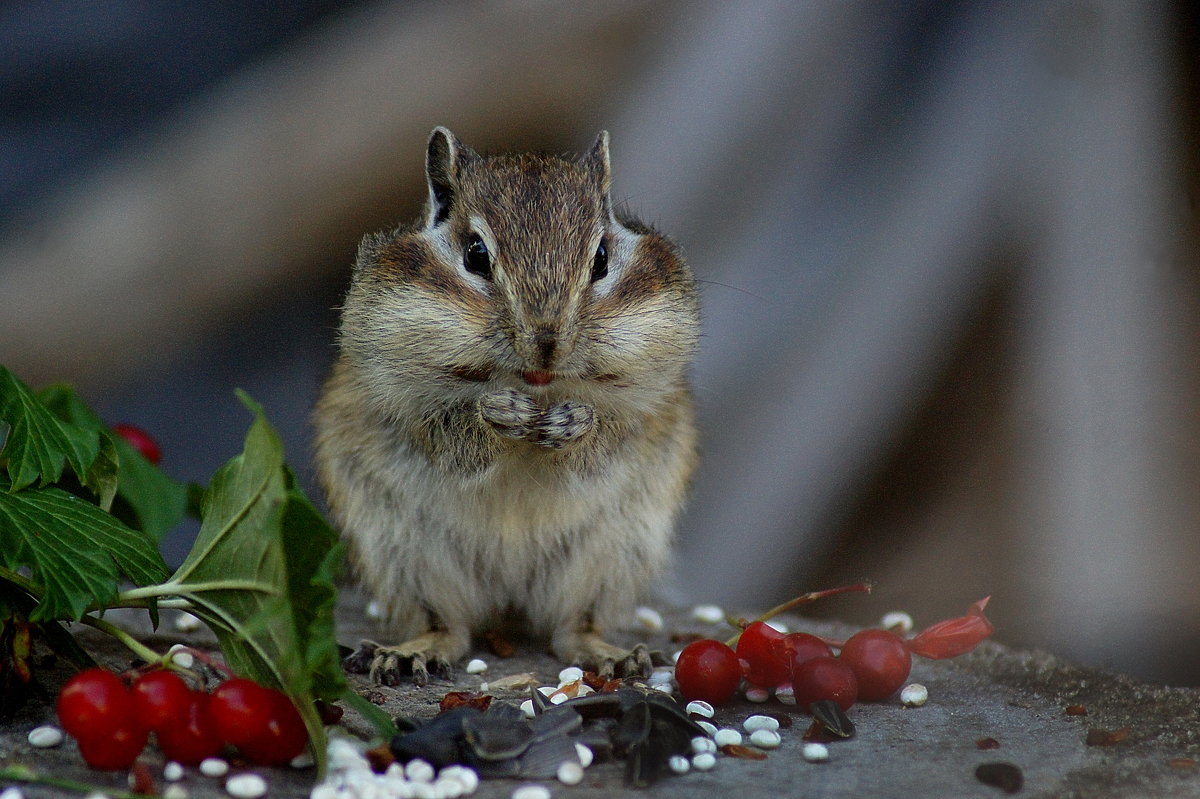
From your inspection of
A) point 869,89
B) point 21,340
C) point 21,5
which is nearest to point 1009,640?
point 869,89

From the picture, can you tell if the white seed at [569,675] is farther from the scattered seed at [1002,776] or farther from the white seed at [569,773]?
the scattered seed at [1002,776]

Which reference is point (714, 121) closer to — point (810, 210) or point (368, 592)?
point (810, 210)

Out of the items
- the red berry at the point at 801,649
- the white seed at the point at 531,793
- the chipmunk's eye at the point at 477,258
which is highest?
the chipmunk's eye at the point at 477,258

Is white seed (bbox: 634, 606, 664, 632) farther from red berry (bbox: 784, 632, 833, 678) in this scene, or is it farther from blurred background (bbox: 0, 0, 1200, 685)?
red berry (bbox: 784, 632, 833, 678)

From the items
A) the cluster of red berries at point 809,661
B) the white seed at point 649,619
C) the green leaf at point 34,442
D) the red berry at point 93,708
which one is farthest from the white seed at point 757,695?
the green leaf at point 34,442

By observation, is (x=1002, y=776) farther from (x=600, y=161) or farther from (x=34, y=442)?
(x=34, y=442)

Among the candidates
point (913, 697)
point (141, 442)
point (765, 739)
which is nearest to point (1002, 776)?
point (765, 739)
